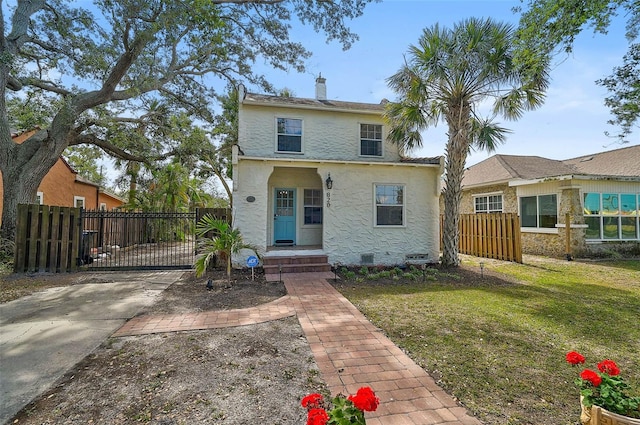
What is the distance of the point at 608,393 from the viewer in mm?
2191

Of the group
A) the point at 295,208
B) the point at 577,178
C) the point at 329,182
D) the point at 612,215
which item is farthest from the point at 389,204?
the point at 612,215

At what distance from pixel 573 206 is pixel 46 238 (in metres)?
18.9

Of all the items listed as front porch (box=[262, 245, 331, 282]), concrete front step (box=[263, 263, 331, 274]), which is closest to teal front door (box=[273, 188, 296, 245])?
front porch (box=[262, 245, 331, 282])

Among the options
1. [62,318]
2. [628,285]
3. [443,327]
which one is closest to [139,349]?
[62,318]

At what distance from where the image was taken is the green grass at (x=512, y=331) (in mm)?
2973

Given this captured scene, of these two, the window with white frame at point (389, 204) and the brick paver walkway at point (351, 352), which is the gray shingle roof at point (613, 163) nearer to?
the window with white frame at point (389, 204)

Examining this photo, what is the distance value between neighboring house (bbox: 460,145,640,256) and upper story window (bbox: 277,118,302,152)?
10436 millimetres

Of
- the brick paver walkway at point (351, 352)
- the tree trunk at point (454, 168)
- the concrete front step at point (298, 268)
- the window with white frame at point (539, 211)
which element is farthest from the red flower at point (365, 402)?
the window with white frame at point (539, 211)

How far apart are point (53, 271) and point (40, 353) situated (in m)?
6.70

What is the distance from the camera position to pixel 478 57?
8562mm

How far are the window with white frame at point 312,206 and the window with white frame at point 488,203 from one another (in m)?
9.93

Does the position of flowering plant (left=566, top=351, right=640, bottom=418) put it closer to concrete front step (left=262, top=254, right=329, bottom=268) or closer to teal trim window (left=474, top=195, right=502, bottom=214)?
concrete front step (left=262, top=254, right=329, bottom=268)

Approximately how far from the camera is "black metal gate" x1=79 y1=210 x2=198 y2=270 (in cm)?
963

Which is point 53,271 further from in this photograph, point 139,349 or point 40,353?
point 139,349
